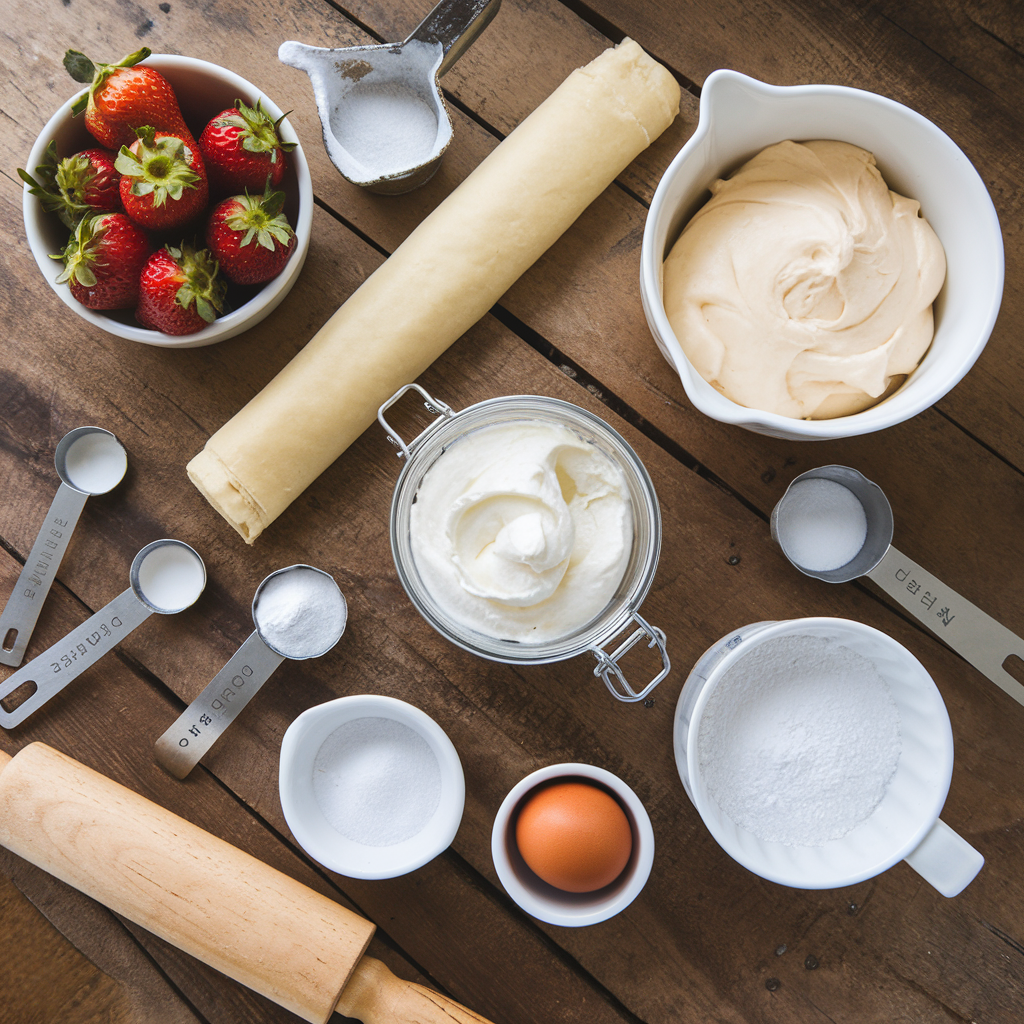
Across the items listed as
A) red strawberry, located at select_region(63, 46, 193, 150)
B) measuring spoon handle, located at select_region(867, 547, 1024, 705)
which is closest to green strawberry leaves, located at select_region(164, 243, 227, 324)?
red strawberry, located at select_region(63, 46, 193, 150)

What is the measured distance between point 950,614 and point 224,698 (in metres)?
0.99

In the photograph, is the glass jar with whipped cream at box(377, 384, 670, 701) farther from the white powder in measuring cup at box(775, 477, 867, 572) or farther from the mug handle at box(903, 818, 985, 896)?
the mug handle at box(903, 818, 985, 896)

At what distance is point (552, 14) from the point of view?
99 cm

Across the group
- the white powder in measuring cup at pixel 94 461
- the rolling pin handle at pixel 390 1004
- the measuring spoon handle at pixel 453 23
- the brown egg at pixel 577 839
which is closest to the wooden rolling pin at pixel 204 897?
the rolling pin handle at pixel 390 1004

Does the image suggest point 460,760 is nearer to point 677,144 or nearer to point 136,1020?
point 136,1020

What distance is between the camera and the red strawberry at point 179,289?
2.60 ft

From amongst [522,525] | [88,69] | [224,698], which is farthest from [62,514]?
[522,525]

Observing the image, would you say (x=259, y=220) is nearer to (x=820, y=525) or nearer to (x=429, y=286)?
(x=429, y=286)

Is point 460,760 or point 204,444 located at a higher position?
point 204,444

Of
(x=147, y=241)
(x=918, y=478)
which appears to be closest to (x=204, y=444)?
(x=147, y=241)

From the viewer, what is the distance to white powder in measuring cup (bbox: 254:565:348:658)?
96 centimetres

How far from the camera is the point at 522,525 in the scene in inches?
31.0

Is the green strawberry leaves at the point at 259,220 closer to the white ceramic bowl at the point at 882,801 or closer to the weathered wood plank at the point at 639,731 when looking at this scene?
the weathered wood plank at the point at 639,731

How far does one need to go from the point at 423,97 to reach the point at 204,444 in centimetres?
54
